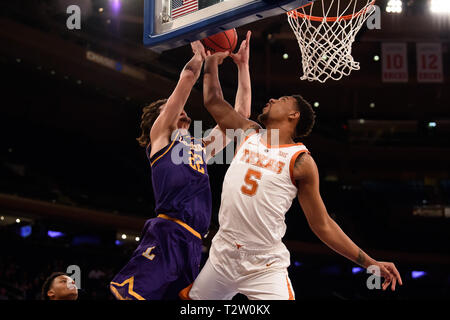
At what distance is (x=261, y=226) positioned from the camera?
9.45ft

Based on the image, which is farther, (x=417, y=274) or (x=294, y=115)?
(x=417, y=274)

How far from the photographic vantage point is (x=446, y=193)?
1446 centimetres

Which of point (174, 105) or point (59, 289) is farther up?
point (174, 105)

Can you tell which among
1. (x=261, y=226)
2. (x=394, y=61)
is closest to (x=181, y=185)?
(x=261, y=226)

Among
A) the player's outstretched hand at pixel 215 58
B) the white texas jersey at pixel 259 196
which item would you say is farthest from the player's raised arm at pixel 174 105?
Answer: the white texas jersey at pixel 259 196

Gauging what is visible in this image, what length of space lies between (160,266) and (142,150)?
1078cm

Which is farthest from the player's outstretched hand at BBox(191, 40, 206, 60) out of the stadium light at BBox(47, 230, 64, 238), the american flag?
the stadium light at BBox(47, 230, 64, 238)

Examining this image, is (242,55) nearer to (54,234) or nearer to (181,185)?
(181,185)

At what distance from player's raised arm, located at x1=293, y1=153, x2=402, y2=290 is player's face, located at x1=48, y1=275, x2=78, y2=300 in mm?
2194

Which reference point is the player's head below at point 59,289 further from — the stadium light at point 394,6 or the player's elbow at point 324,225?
the stadium light at point 394,6

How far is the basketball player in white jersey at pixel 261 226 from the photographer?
285 cm

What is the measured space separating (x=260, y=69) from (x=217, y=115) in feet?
35.7

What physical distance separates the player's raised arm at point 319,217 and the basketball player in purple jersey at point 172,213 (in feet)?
2.08
